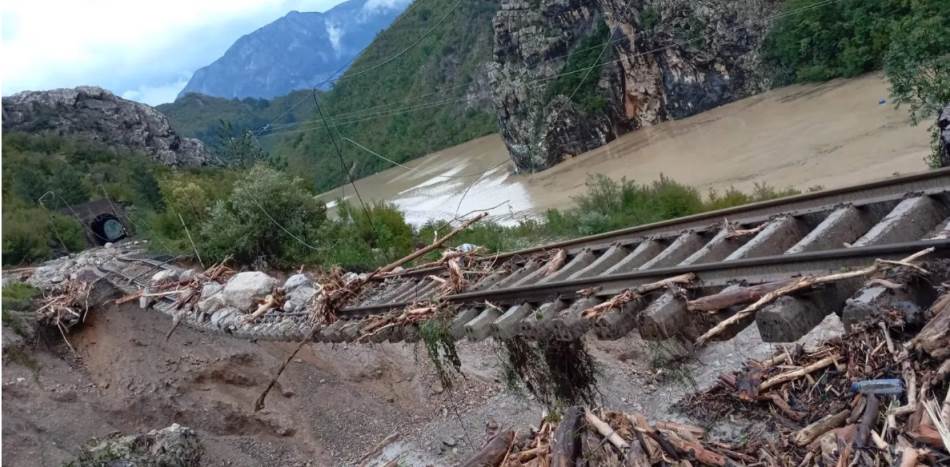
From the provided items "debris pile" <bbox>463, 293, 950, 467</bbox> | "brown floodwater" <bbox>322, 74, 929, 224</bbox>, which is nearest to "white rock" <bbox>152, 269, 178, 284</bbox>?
"brown floodwater" <bbox>322, 74, 929, 224</bbox>

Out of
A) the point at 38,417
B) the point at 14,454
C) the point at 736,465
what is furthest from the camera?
the point at 38,417

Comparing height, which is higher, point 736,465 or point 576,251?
point 576,251

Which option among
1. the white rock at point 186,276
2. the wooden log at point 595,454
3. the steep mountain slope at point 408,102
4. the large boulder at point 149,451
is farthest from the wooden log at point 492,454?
the steep mountain slope at point 408,102

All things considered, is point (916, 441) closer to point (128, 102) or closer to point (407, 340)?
point (407, 340)

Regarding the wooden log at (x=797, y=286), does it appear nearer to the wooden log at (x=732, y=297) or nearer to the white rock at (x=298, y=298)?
the wooden log at (x=732, y=297)

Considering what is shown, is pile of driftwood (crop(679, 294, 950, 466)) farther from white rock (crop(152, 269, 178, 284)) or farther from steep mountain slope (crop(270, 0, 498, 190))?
steep mountain slope (crop(270, 0, 498, 190))

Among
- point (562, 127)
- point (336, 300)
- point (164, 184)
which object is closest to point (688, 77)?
point (562, 127)

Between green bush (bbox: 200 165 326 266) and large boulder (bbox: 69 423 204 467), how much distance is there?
772cm

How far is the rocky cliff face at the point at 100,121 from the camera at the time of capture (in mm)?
58750

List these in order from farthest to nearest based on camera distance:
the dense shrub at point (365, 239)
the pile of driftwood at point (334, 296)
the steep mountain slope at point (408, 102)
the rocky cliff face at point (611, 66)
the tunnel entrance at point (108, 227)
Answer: the steep mountain slope at point (408, 102)
the rocky cliff face at point (611, 66)
the tunnel entrance at point (108, 227)
the dense shrub at point (365, 239)
the pile of driftwood at point (334, 296)

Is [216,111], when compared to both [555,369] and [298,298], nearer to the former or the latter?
[298,298]

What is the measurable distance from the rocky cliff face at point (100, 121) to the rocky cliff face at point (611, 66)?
28.5 meters

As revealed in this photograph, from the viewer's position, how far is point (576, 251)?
19.2 ft

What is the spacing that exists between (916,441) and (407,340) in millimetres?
3993
